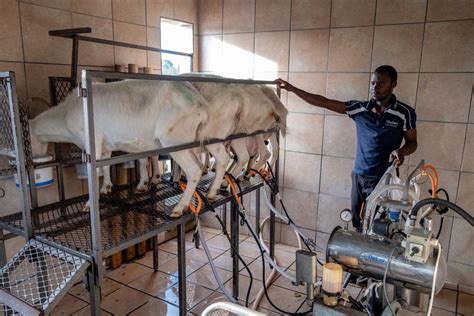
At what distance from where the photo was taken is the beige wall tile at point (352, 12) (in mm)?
2660

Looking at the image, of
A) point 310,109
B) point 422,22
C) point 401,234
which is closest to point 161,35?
point 310,109

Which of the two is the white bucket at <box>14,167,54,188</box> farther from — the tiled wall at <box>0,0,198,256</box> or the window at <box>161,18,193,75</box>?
the window at <box>161,18,193,75</box>

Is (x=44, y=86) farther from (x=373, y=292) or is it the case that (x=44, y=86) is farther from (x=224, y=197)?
(x=373, y=292)

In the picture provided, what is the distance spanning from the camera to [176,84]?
1808mm

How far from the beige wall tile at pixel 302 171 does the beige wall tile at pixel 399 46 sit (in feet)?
3.04

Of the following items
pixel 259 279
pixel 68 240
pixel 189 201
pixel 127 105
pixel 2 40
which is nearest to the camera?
pixel 68 240

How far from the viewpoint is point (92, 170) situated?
1301 millimetres

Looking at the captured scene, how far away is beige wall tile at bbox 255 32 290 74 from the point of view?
3059 millimetres

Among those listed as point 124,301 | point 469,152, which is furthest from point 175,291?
point 469,152

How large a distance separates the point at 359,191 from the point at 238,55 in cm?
167

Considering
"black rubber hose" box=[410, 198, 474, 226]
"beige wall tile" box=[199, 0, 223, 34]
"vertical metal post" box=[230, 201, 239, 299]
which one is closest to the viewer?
"black rubber hose" box=[410, 198, 474, 226]

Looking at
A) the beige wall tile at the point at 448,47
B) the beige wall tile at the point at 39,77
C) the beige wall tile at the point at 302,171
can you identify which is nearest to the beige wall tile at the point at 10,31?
the beige wall tile at the point at 39,77

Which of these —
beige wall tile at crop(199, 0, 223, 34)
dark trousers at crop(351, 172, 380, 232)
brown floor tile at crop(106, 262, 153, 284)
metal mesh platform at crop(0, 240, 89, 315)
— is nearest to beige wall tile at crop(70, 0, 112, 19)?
beige wall tile at crop(199, 0, 223, 34)

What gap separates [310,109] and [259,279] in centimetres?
148
